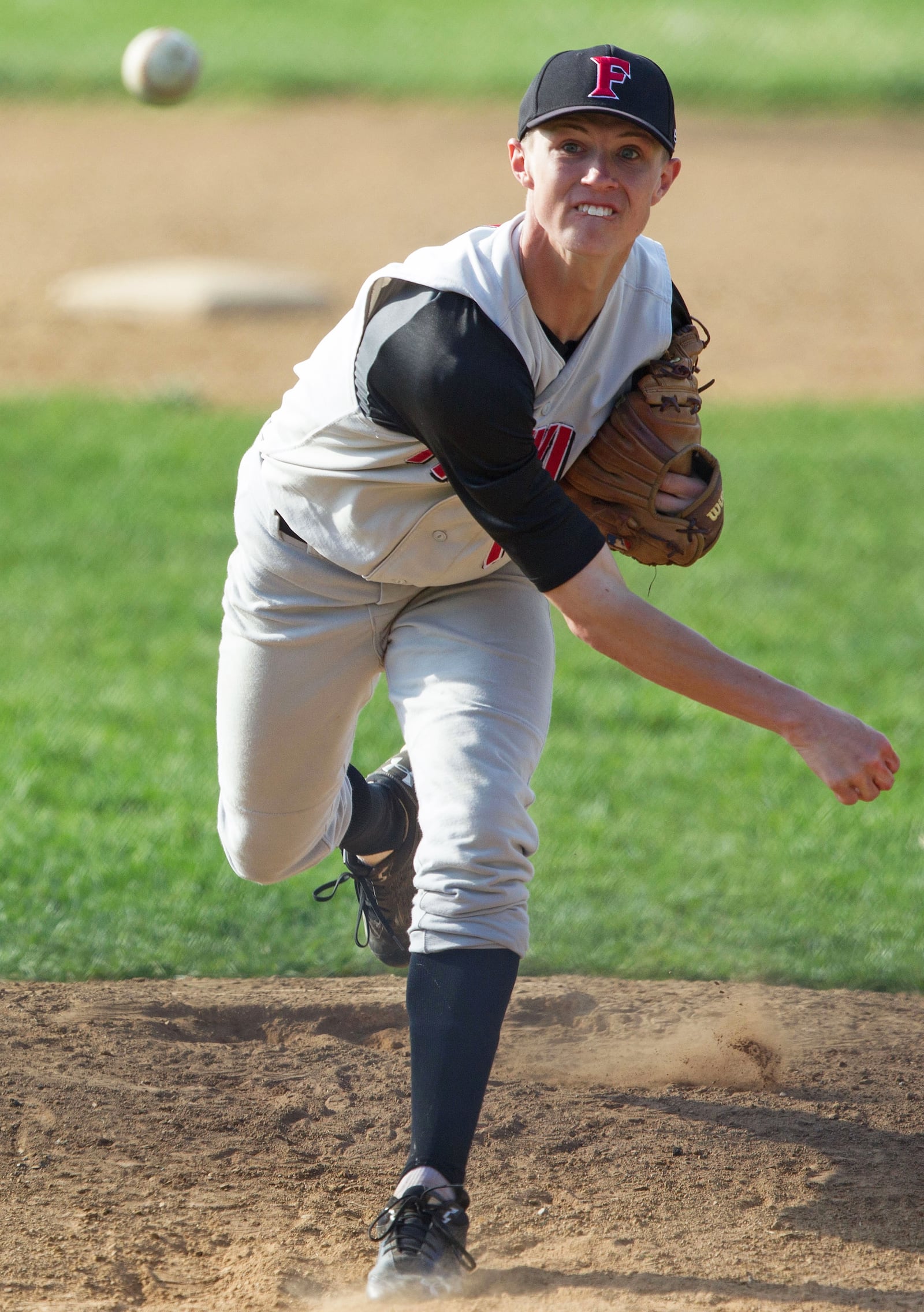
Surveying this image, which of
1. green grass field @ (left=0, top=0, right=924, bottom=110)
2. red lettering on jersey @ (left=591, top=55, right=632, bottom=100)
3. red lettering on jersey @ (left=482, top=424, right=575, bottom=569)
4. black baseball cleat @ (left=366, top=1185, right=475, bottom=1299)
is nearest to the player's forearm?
red lettering on jersey @ (left=482, top=424, right=575, bottom=569)

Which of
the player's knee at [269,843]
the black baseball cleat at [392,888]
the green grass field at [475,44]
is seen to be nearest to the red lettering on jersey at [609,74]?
the player's knee at [269,843]

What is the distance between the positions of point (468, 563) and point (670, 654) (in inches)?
20.7

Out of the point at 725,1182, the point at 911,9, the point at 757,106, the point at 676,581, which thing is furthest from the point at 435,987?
the point at 911,9

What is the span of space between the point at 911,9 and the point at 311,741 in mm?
26300

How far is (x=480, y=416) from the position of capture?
2.61 meters

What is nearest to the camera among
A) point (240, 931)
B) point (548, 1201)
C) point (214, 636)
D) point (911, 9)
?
point (548, 1201)

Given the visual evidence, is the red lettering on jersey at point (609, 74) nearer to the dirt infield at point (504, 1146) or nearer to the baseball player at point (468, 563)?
the baseball player at point (468, 563)

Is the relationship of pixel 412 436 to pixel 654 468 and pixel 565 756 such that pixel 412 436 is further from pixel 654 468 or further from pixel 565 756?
pixel 565 756

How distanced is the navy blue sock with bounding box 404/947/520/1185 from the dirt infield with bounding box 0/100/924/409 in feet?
27.9

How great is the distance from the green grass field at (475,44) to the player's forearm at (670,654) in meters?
19.3

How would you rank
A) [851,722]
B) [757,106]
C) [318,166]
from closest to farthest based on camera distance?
[851,722] < [318,166] < [757,106]

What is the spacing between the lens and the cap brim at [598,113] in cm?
266

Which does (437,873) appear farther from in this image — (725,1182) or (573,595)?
(725,1182)

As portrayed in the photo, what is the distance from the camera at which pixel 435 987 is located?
279 centimetres
